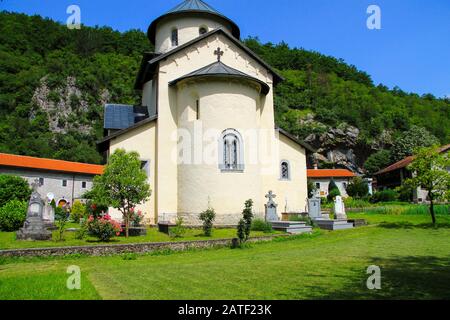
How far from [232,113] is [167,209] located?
20.7ft

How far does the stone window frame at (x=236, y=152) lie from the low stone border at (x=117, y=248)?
5.17 metres

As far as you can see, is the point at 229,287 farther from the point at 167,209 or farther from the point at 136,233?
the point at 167,209

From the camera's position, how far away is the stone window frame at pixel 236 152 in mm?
19453

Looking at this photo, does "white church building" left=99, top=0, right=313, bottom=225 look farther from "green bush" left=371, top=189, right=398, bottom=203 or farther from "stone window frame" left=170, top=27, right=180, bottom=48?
"green bush" left=371, top=189, right=398, bottom=203

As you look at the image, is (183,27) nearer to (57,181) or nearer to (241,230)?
(241,230)

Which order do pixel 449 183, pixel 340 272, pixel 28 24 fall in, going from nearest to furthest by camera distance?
pixel 340 272 < pixel 449 183 < pixel 28 24

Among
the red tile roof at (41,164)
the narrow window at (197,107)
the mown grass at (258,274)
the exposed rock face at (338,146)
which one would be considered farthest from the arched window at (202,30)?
the exposed rock face at (338,146)

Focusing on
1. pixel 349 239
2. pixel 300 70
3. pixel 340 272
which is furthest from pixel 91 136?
pixel 340 272

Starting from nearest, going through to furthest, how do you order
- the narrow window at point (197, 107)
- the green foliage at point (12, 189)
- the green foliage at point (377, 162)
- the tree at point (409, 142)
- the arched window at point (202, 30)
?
1. the narrow window at point (197, 107)
2. the arched window at point (202, 30)
3. the green foliage at point (12, 189)
4. the tree at point (409, 142)
5. the green foliage at point (377, 162)

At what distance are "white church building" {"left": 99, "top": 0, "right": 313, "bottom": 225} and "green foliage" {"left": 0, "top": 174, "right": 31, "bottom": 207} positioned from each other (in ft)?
37.6

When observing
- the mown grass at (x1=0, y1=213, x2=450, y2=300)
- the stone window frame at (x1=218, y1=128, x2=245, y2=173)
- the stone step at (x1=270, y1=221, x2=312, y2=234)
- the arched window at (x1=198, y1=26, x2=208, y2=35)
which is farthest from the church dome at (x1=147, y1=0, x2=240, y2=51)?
the mown grass at (x1=0, y1=213, x2=450, y2=300)

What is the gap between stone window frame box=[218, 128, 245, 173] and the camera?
19453 millimetres

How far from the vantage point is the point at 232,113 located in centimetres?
1986

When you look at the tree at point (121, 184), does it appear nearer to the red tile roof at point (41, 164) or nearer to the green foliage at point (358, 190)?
the red tile roof at point (41, 164)
